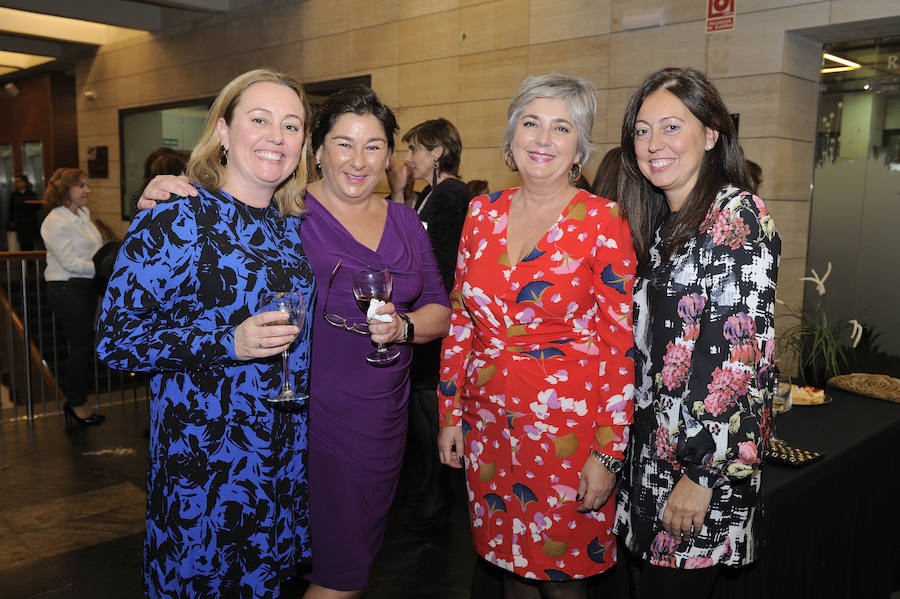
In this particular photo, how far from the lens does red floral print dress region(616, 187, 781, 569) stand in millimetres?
1613

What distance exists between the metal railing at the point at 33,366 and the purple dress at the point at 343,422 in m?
3.79

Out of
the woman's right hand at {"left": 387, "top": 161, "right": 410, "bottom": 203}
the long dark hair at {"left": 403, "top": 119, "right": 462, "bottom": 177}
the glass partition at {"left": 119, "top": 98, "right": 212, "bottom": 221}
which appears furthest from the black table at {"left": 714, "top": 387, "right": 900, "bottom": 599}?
the glass partition at {"left": 119, "top": 98, "right": 212, "bottom": 221}

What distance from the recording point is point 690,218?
1.75 metres

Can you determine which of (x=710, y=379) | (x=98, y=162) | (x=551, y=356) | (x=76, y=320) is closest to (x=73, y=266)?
(x=76, y=320)

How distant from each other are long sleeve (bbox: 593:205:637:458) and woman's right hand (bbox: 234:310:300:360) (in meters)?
0.87

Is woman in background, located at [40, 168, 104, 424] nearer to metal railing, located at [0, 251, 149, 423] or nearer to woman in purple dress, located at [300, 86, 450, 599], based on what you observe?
metal railing, located at [0, 251, 149, 423]

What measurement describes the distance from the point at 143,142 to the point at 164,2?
3.30 meters

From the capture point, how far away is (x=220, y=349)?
1676 millimetres

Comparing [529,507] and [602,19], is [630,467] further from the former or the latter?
[602,19]

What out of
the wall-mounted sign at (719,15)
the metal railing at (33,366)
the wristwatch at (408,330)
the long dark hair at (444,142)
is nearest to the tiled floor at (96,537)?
the metal railing at (33,366)

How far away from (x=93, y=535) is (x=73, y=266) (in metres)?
2.56

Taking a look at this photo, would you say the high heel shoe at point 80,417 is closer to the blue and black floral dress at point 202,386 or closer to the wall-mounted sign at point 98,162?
the blue and black floral dress at point 202,386


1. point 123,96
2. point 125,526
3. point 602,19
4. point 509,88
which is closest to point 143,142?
point 123,96

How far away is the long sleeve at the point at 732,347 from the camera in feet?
5.26
